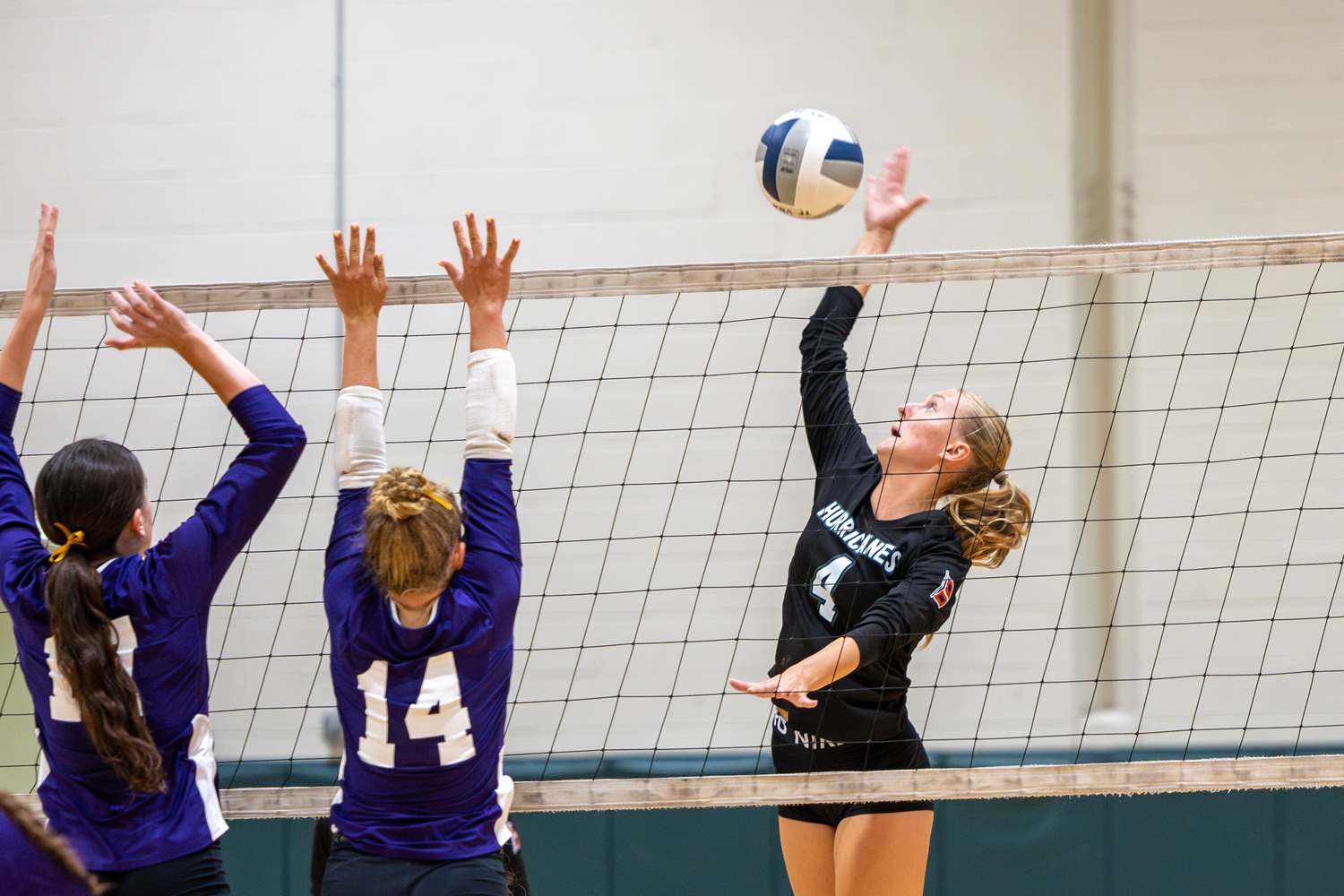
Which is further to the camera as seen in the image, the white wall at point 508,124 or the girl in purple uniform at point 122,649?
the white wall at point 508,124

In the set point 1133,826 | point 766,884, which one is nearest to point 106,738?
point 766,884

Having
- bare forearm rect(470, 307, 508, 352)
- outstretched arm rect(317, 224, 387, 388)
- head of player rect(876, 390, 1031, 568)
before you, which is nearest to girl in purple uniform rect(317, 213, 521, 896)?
bare forearm rect(470, 307, 508, 352)

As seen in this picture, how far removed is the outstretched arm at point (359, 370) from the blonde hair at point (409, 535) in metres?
0.21

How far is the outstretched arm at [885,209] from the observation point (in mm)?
2735

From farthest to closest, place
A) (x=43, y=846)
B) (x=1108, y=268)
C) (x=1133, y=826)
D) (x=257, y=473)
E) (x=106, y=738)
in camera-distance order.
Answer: (x=1133, y=826)
(x=1108, y=268)
(x=257, y=473)
(x=106, y=738)
(x=43, y=846)

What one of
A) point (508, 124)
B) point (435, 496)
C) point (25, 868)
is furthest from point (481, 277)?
point (508, 124)

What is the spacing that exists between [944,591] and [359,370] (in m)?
1.33

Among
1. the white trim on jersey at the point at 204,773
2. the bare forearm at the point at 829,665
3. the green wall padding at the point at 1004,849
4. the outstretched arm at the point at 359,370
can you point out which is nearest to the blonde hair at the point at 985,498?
the bare forearm at the point at 829,665

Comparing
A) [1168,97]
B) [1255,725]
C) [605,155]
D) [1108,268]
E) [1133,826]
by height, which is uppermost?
[1168,97]

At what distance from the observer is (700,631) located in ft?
11.9

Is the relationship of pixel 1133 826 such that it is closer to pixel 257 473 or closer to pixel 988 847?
pixel 988 847

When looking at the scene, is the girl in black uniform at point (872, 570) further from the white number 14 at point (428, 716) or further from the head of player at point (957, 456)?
the white number 14 at point (428, 716)

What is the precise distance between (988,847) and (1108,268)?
209cm

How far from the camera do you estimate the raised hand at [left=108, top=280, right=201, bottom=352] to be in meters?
2.15
